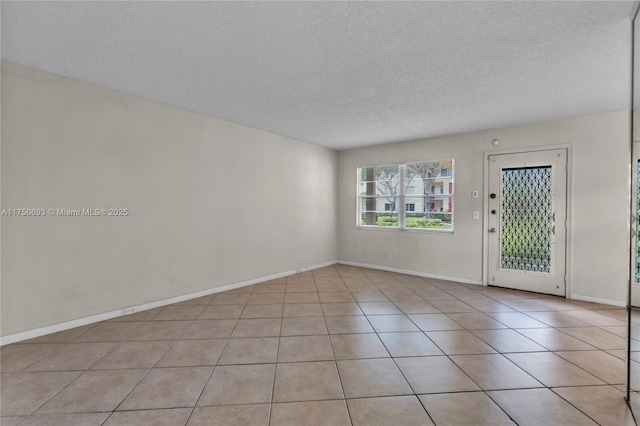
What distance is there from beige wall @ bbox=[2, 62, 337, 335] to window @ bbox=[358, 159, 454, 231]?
2047 mm

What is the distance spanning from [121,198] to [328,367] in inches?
115

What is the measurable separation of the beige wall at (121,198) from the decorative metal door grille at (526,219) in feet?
12.3

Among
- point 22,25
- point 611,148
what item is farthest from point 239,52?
point 611,148

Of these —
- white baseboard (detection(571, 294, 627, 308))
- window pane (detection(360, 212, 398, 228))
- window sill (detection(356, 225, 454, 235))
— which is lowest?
white baseboard (detection(571, 294, 627, 308))

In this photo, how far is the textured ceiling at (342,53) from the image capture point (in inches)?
74.1

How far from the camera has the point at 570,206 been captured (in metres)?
3.95

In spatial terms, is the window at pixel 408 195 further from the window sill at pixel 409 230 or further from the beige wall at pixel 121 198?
the beige wall at pixel 121 198

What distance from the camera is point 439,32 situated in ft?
6.81

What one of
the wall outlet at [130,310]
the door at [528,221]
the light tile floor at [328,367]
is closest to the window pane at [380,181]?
the door at [528,221]

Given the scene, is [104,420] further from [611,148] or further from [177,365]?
[611,148]

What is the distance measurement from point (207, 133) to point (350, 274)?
3.48 metres

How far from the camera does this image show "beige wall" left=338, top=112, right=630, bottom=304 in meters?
3.65

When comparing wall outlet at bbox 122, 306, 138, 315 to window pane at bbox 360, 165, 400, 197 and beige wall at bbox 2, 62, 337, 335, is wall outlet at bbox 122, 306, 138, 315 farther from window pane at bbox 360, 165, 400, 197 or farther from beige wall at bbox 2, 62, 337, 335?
window pane at bbox 360, 165, 400, 197

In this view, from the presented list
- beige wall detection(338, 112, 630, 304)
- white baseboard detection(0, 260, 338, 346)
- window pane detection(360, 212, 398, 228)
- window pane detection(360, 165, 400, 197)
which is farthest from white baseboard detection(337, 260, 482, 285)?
white baseboard detection(0, 260, 338, 346)
